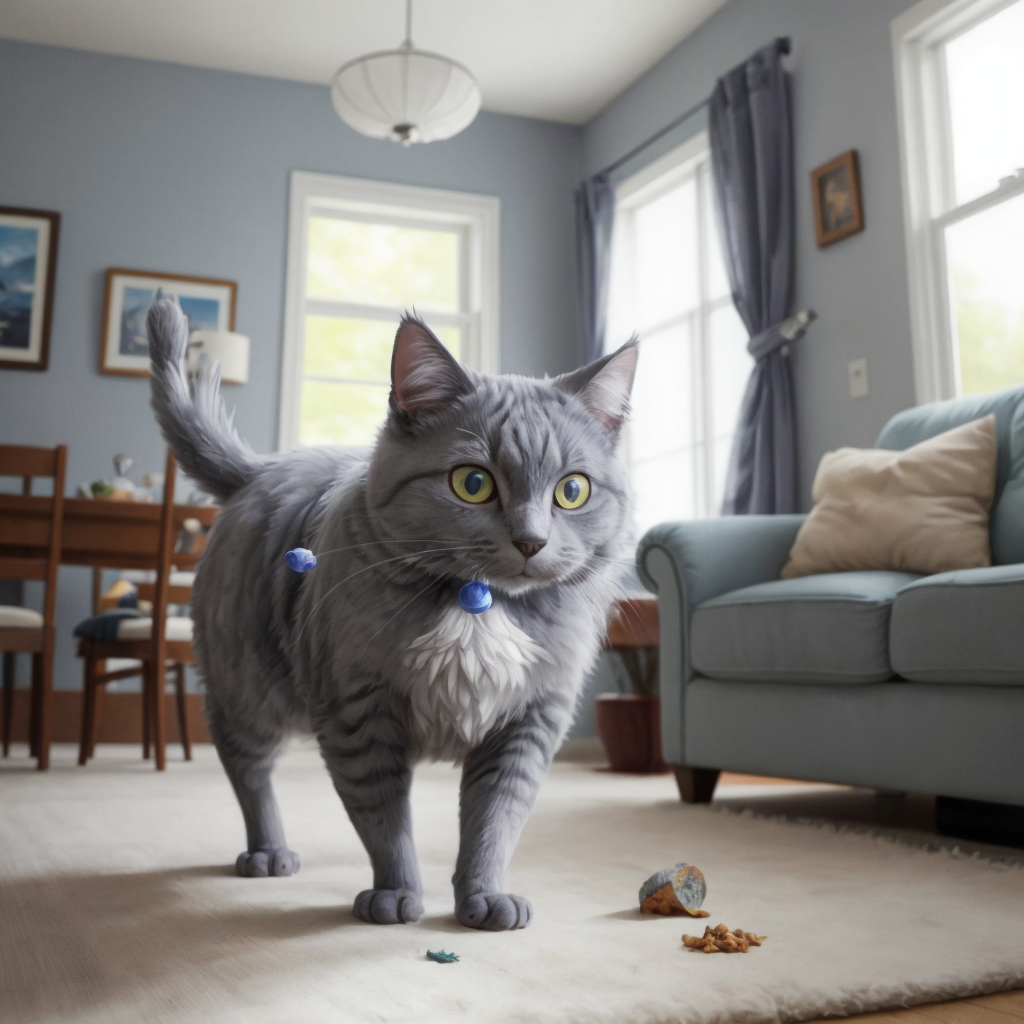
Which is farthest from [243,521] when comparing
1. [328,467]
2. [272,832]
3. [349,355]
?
[349,355]

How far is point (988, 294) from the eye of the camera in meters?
3.20

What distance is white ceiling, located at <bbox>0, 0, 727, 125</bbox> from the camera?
4539mm

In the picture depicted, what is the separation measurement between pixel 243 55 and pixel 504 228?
1519 millimetres

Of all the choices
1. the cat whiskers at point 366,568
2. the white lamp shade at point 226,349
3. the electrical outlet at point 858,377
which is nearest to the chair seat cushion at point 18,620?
the white lamp shade at point 226,349

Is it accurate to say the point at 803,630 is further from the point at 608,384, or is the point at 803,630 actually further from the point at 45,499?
the point at 45,499

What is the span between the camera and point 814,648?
205 cm

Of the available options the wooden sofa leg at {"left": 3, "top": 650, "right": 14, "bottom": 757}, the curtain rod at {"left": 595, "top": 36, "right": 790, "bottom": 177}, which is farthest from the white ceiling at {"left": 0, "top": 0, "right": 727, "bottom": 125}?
the wooden sofa leg at {"left": 3, "top": 650, "right": 14, "bottom": 757}

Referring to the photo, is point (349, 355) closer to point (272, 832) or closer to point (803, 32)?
point (803, 32)

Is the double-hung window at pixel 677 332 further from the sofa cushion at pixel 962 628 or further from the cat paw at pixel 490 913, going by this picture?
the cat paw at pixel 490 913

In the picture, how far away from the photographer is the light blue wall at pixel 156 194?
4.75 meters

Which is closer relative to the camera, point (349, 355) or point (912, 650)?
point (912, 650)

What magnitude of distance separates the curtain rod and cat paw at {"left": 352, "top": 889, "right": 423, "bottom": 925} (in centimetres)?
371

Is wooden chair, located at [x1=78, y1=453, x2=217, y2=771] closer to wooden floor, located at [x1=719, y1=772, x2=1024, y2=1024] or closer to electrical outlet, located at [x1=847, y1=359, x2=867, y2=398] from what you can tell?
electrical outlet, located at [x1=847, y1=359, x2=867, y2=398]

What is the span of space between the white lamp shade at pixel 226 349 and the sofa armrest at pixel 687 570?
8.55 ft
